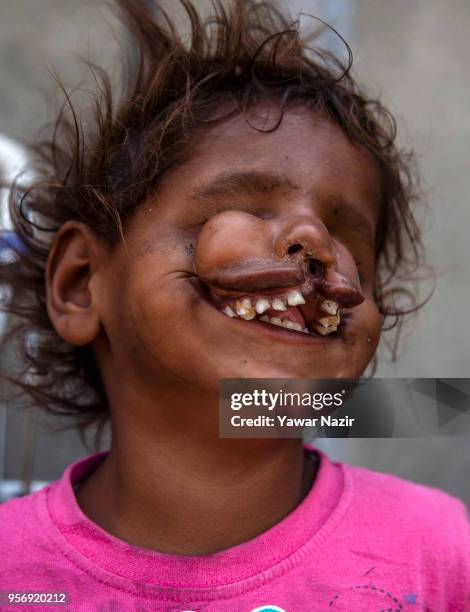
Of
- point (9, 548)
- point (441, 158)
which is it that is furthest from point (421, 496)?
point (441, 158)

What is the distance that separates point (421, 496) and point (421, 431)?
0.70 feet

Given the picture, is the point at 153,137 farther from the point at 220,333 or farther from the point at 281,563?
the point at 281,563

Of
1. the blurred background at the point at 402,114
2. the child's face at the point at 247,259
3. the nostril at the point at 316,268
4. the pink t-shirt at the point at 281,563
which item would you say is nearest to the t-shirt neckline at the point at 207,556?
the pink t-shirt at the point at 281,563

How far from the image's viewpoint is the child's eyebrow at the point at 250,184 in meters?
0.81

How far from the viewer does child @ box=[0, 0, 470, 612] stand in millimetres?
767

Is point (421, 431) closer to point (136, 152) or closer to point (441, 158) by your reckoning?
point (136, 152)

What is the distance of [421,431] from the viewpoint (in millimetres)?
780

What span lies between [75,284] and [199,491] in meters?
0.32

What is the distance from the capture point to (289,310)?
0.77 metres

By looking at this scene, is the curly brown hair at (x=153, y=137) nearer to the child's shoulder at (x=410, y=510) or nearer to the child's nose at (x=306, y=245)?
the child's nose at (x=306, y=245)

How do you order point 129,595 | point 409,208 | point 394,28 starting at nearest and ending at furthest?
point 129,595 → point 409,208 → point 394,28

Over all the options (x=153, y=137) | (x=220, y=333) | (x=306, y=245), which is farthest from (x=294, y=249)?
(x=153, y=137)

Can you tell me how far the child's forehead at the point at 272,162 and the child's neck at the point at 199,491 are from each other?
290 mm

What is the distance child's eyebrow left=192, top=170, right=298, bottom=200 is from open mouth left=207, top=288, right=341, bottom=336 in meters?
0.13
